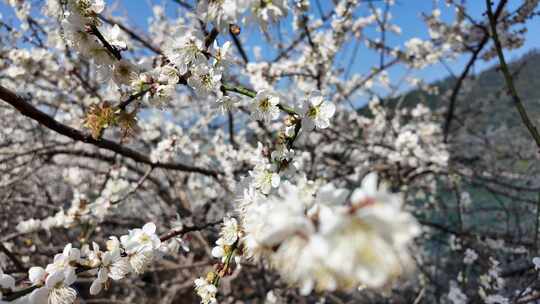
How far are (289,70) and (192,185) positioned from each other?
215cm

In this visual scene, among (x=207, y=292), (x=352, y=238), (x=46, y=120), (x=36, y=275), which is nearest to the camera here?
(x=352, y=238)

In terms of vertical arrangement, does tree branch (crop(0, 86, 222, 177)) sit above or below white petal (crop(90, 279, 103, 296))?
above

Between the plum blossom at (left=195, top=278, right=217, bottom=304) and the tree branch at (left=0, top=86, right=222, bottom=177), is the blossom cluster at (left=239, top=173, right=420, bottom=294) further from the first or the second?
the tree branch at (left=0, top=86, right=222, bottom=177)

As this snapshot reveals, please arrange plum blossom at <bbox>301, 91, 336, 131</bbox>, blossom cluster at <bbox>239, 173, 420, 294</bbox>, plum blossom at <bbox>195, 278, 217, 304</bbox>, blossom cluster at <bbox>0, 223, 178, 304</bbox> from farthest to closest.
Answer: plum blossom at <bbox>301, 91, 336, 131</bbox>
plum blossom at <bbox>195, 278, 217, 304</bbox>
blossom cluster at <bbox>0, 223, 178, 304</bbox>
blossom cluster at <bbox>239, 173, 420, 294</bbox>

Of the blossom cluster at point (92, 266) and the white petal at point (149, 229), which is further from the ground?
the white petal at point (149, 229)

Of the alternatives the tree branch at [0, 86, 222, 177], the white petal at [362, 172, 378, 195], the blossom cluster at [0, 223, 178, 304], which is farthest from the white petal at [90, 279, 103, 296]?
the white petal at [362, 172, 378, 195]

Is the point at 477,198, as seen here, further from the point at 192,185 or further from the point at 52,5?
the point at 52,5

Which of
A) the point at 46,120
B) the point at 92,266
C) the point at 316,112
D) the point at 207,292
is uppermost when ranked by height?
the point at 46,120

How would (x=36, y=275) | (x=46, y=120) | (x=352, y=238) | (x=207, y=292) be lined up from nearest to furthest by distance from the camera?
(x=352, y=238) → (x=36, y=275) → (x=207, y=292) → (x=46, y=120)

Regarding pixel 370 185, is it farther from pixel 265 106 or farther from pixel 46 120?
pixel 46 120

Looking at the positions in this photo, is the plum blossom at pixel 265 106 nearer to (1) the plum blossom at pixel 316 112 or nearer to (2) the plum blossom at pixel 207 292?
(1) the plum blossom at pixel 316 112

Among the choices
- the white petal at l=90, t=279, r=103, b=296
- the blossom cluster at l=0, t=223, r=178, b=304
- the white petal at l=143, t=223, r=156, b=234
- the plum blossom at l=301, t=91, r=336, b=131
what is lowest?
the white petal at l=90, t=279, r=103, b=296

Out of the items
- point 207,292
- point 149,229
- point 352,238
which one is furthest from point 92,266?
point 352,238

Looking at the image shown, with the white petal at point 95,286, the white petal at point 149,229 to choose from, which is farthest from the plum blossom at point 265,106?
the white petal at point 95,286
